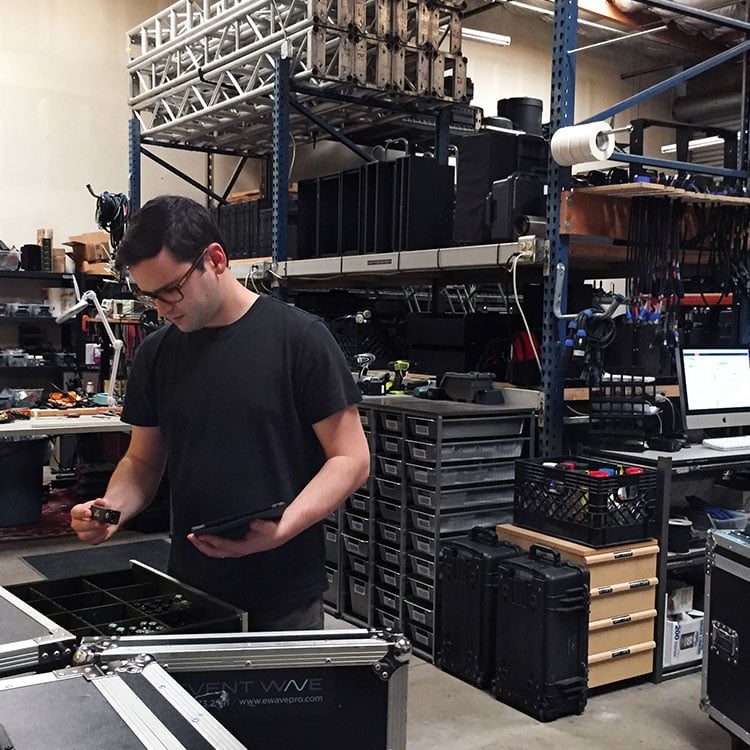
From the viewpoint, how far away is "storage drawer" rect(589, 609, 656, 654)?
3.04 m

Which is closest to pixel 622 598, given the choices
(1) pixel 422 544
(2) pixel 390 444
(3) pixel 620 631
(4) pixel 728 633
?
(3) pixel 620 631

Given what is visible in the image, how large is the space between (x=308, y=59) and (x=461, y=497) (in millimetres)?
2426

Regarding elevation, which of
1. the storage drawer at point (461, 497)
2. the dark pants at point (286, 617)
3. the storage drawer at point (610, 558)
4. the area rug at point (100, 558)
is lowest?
the area rug at point (100, 558)

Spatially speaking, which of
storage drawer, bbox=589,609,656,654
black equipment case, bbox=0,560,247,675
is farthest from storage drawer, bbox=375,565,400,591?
black equipment case, bbox=0,560,247,675

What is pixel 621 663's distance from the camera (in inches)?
123

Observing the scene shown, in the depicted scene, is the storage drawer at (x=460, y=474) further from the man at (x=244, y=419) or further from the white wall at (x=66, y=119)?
the white wall at (x=66, y=119)

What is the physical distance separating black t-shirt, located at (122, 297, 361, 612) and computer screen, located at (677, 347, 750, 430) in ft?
7.23

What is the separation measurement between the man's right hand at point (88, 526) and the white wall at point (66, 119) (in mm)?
5827

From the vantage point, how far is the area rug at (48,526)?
17.2 feet

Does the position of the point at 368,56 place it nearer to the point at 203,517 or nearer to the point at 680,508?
the point at 680,508

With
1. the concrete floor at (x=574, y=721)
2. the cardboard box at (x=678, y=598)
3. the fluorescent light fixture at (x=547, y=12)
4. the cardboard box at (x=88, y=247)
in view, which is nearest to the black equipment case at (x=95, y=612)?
the concrete floor at (x=574, y=721)

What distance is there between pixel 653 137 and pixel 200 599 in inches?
435

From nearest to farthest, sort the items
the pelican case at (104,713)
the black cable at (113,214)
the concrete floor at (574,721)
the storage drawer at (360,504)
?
the pelican case at (104,713)
the concrete floor at (574,721)
the storage drawer at (360,504)
the black cable at (113,214)

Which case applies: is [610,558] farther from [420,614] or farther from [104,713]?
[104,713]
